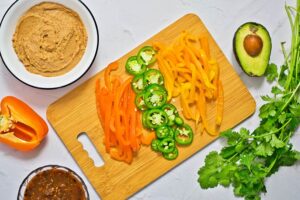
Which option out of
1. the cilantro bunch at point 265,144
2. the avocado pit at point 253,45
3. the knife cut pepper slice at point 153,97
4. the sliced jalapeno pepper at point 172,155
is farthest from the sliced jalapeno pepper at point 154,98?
the avocado pit at point 253,45

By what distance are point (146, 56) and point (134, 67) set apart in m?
0.08

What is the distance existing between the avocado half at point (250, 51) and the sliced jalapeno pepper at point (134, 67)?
0.46 metres

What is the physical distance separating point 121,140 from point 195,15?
0.72 meters

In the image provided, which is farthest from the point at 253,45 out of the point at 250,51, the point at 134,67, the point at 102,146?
the point at 102,146

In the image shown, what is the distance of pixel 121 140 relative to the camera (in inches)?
101

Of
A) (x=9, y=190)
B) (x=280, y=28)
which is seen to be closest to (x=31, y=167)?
(x=9, y=190)

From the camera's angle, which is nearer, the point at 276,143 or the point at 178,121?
the point at 276,143

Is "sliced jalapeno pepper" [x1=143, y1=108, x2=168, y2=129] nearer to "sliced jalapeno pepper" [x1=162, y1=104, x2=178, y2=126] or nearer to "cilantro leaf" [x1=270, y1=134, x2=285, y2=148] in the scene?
"sliced jalapeno pepper" [x1=162, y1=104, x2=178, y2=126]

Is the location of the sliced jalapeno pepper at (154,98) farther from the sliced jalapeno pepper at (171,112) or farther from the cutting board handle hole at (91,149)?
the cutting board handle hole at (91,149)

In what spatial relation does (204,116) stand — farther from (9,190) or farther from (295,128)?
(9,190)

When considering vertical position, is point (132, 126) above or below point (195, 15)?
below

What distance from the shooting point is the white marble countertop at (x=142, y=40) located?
2.65m

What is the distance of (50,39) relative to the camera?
8.31 feet

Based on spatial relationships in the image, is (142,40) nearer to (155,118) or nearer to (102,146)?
(155,118)
